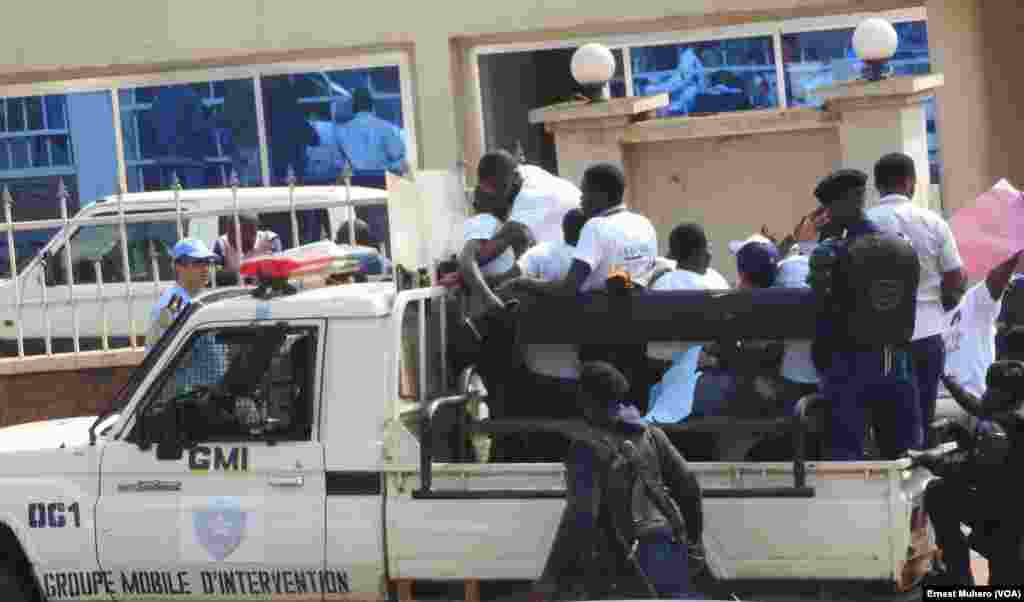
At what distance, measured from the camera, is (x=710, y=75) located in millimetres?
16062

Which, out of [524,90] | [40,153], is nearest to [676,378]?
[524,90]

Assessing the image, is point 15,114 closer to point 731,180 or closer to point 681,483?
point 731,180

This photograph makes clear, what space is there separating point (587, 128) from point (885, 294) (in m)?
5.47

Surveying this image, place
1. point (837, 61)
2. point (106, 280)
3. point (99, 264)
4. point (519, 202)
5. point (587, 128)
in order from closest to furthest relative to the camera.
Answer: point (519, 202), point (99, 264), point (587, 128), point (106, 280), point (837, 61)

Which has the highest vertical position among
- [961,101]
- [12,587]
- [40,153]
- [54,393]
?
[40,153]

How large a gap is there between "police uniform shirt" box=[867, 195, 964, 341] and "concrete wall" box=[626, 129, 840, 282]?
4808mm

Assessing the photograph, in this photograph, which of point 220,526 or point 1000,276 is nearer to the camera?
point 220,526

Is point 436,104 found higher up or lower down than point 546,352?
higher up

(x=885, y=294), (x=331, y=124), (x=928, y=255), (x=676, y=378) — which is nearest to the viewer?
(x=885, y=294)

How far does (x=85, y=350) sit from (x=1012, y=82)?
6984 millimetres

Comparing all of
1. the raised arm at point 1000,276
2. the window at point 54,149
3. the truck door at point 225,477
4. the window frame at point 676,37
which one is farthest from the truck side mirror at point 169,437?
the window at point 54,149

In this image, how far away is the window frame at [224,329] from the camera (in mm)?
7945

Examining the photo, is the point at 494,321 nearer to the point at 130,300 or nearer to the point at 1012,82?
the point at 130,300

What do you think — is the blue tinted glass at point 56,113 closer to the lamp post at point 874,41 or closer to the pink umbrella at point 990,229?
the lamp post at point 874,41
